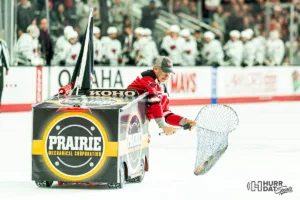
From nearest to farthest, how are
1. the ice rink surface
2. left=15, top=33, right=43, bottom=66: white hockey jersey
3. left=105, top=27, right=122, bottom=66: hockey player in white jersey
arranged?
1. the ice rink surface
2. left=15, top=33, right=43, bottom=66: white hockey jersey
3. left=105, top=27, right=122, bottom=66: hockey player in white jersey

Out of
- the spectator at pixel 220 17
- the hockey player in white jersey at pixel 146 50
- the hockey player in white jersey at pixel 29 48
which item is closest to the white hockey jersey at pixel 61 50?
the hockey player in white jersey at pixel 29 48

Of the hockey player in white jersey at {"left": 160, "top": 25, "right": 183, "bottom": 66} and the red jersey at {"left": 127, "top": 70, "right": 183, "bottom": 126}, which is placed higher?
the hockey player in white jersey at {"left": 160, "top": 25, "right": 183, "bottom": 66}

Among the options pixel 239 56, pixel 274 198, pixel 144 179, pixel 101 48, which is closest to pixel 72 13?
pixel 101 48

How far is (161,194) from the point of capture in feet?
26.7

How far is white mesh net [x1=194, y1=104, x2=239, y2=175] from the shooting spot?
8.70m

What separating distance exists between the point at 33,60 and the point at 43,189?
42.0 ft

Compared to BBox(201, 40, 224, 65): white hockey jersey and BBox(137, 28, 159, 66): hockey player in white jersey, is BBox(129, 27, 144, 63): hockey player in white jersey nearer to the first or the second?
BBox(137, 28, 159, 66): hockey player in white jersey

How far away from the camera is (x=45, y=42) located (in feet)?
69.8

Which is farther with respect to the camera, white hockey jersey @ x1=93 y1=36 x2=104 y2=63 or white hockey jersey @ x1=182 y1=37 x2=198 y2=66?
white hockey jersey @ x1=182 y1=37 x2=198 y2=66

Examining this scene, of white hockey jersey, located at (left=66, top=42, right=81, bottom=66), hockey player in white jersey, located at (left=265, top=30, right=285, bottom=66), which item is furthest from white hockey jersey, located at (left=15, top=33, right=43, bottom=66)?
hockey player in white jersey, located at (left=265, top=30, right=285, bottom=66)

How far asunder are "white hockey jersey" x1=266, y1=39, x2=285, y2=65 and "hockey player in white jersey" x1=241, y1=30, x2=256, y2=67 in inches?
19.3

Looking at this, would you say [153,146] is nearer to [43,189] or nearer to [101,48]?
[43,189]

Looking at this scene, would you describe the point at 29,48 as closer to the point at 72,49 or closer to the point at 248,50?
the point at 72,49

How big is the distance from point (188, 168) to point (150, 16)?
14874 millimetres
